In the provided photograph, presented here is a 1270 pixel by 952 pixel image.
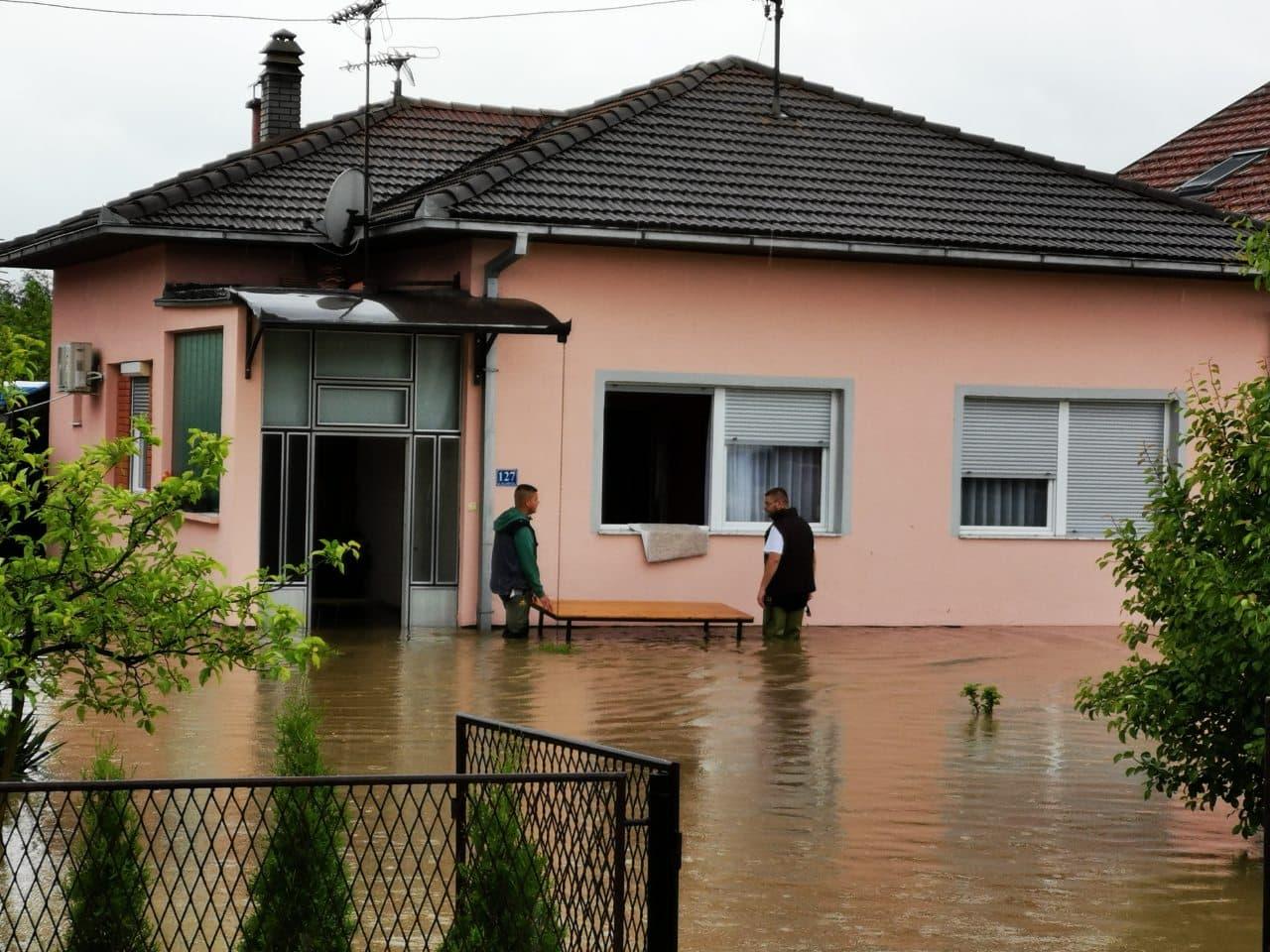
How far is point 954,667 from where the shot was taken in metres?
17.6

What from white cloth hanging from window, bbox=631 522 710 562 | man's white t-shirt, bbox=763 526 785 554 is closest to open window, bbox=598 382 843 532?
white cloth hanging from window, bbox=631 522 710 562

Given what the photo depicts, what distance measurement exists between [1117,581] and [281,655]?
4.04 metres

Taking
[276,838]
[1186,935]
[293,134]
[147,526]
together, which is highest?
[293,134]

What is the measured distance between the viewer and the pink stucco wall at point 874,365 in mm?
20141

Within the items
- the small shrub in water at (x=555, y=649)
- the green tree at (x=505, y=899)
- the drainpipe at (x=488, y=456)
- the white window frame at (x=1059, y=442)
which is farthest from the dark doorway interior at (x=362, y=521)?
the green tree at (x=505, y=899)

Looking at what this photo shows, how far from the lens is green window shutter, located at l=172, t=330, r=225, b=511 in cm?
2031

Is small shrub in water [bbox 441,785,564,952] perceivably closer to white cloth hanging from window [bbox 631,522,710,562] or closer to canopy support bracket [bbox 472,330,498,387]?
canopy support bracket [bbox 472,330,498,387]

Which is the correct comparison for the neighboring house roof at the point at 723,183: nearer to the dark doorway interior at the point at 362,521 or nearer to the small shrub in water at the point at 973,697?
the dark doorway interior at the point at 362,521

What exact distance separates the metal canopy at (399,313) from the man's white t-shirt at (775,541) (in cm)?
274

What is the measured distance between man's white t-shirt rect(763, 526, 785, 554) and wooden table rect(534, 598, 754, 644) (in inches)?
26.4

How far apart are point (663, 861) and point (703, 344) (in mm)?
15144

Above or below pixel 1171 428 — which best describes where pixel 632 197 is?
above

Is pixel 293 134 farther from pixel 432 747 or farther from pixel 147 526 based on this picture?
pixel 147 526

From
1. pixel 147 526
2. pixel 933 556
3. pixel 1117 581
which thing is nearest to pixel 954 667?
pixel 933 556
